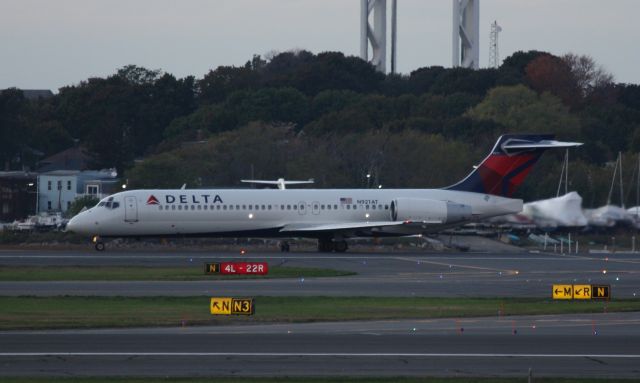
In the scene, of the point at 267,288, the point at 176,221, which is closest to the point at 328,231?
the point at 176,221

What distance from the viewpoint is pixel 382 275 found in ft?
150

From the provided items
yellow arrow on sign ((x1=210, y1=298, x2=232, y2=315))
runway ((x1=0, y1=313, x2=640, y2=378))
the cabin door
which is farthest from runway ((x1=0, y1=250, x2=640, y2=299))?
runway ((x1=0, y1=313, x2=640, y2=378))

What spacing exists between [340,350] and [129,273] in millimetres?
22675

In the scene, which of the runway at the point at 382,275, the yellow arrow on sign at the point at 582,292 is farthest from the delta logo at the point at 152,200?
the yellow arrow on sign at the point at 582,292

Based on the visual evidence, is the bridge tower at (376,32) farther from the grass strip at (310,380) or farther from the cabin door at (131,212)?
the grass strip at (310,380)

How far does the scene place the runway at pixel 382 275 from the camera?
38750 millimetres

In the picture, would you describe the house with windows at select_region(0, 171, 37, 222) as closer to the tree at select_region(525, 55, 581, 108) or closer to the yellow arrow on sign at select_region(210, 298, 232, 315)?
the tree at select_region(525, 55, 581, 108)

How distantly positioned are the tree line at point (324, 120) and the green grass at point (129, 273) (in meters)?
21.3

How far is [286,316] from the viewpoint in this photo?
3125cm

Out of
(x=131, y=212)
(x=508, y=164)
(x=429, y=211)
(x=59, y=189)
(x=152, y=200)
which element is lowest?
(x=131, y=212)

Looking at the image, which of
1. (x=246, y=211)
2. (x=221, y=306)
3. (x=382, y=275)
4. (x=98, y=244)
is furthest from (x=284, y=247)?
(x=221, y=306)

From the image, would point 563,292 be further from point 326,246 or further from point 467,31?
point 467,31

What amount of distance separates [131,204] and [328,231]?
9.74 meters

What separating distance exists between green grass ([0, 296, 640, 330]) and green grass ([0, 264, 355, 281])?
25.0 feet
